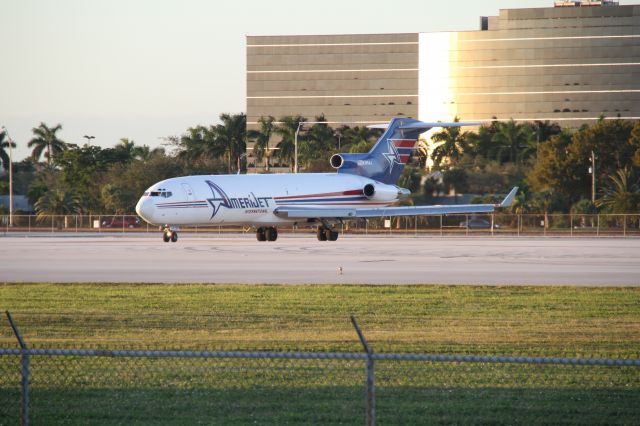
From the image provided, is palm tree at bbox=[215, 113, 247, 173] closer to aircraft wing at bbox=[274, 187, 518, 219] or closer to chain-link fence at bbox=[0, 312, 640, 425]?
aircraft wing at bbox=[274, 187, 518, 219]

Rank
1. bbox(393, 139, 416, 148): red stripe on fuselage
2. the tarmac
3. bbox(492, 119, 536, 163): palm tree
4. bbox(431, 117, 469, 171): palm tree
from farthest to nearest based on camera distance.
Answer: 1. bbox(431, 117, 469, 171): palm tree
2. bbox(492, 119, 536, 163): palm tree
3. bbox(393, 139, 416, 148): red stripe on fuselage
4. the tarmac

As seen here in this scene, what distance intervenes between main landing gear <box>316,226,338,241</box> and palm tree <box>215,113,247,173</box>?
8190 centimetres

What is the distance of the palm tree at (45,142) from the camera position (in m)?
143

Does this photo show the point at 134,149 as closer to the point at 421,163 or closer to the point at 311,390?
the point at 421,163

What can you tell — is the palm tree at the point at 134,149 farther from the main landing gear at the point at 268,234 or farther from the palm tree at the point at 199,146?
the main landing gear at the point at 268,234

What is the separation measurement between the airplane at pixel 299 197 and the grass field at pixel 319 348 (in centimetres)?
2222

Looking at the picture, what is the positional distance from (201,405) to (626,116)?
137m

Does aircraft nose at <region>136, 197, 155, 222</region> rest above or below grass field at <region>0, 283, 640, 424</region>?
above

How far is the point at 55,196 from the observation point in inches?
3408

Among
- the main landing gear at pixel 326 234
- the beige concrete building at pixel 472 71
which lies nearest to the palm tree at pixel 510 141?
the beige concrete building at pixel 472 71

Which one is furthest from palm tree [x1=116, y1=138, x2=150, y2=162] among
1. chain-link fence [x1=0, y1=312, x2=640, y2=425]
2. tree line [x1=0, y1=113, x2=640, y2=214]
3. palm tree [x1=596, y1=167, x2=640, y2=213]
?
chain-link fence [x1=0, y1=312, x2=640, y2=425]

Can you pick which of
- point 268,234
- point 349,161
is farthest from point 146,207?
point 349,161

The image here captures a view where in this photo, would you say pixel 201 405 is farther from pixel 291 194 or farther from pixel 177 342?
pixel 291 194

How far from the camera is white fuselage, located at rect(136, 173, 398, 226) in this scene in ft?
159
